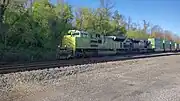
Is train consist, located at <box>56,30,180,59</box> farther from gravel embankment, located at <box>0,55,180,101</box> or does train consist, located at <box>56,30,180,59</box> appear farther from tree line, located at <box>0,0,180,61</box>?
gravel embankment, located at <box>0,55,180,101</box>

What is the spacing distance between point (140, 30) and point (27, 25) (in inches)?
2468

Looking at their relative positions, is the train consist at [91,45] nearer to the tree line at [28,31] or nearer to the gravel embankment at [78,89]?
the tree line at [28,31]

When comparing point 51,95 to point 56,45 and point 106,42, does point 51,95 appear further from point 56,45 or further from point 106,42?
point 106,42

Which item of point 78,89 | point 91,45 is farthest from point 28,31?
point 78,89

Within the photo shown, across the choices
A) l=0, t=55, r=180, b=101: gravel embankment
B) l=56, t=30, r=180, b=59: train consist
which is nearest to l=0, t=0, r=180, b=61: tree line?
l=56, t=30, r=180, b=59: train consist

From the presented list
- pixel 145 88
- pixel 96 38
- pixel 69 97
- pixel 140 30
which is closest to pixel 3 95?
pixel 69 97

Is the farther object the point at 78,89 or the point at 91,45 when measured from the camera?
the point at 91,45

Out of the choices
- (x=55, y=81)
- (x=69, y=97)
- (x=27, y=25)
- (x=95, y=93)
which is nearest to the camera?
(x=69, y=97)

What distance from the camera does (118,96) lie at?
29.5ft

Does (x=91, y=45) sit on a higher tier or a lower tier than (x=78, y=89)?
higher

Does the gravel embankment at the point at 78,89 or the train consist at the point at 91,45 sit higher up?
the train consist at the point at 91,45

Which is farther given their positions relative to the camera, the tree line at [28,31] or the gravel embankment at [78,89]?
the tree line at [28,31]

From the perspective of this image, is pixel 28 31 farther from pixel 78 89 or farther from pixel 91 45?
pixel 78 89

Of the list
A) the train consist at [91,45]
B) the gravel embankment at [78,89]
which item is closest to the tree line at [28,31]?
the train consist at [91,45]
